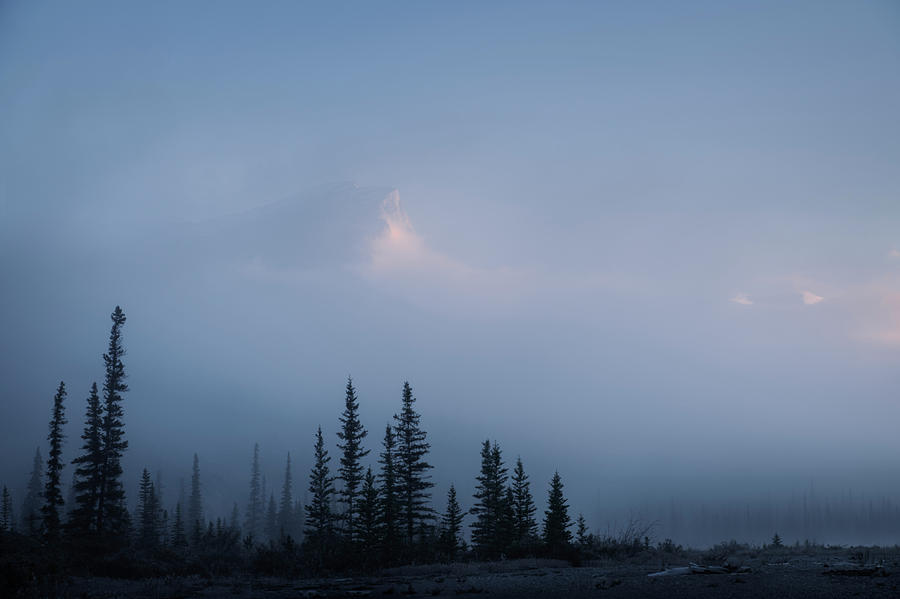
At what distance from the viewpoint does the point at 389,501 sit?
155ft

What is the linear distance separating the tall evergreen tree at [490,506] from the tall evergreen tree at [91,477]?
109 feet

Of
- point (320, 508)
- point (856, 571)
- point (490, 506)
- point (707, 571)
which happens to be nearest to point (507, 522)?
point (490, 506)

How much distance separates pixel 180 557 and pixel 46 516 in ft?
70.3

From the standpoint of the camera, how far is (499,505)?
176 ft

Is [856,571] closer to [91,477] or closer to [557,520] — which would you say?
[557,520]

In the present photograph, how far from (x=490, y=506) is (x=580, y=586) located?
1521 inches

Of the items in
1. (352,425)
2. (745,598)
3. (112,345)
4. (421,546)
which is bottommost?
(421,546)

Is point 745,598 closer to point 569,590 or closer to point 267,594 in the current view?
point 569,590

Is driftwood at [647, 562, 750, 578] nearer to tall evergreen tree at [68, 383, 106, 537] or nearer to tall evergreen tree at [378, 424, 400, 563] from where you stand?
tall evergreen tree at [378, 424, 400, 563]

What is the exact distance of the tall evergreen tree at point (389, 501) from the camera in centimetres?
4238

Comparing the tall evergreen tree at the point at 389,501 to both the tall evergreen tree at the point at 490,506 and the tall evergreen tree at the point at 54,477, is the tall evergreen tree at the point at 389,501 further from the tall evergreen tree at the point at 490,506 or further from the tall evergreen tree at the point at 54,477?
the tall evergreen tree at the point at 54,477

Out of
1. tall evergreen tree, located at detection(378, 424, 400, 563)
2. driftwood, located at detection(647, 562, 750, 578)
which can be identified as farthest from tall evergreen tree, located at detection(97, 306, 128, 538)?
driftwood, located at detection(647, 562, 750, 578)

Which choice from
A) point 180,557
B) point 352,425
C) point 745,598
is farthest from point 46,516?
point 745,598

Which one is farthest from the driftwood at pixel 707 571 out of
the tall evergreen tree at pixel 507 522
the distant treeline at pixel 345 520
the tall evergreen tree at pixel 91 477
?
the tall evergreen tree at pixel 91 477
